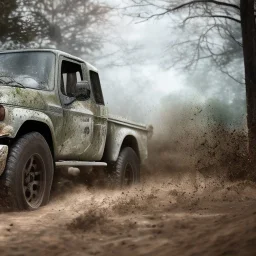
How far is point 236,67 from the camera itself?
2603cm

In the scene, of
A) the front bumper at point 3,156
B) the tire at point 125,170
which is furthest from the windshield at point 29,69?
the tire at point 125,170

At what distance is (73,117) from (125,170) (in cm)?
183

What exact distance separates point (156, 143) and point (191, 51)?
2616 mm

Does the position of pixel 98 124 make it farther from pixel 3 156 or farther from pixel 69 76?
pixel 3 156

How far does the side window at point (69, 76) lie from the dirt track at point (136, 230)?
5.65 feet

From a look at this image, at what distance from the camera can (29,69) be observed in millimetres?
6562

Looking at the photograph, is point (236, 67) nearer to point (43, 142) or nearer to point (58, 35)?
point (58, 35)

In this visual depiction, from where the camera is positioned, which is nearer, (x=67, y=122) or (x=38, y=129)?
(x=38, y=129)

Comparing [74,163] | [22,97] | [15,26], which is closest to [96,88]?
[74,163]

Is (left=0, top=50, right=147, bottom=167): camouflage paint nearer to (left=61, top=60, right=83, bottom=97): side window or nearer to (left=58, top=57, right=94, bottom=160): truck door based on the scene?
(left=58, top=57, right=94, bottom=160): truck door

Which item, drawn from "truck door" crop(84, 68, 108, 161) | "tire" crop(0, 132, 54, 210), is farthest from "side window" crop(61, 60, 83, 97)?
"tire" crop(0, 132, 54, 210)

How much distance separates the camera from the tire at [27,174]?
526 centimetres

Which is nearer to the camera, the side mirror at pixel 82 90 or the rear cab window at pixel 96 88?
the side mirror at pixel 82 90

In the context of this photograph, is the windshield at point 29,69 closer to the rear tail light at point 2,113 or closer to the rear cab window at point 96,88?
the rear tail light at point 2,113
